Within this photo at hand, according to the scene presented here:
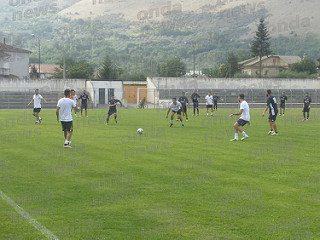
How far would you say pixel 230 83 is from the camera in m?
70.1

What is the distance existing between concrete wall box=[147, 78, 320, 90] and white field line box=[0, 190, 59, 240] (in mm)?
59081

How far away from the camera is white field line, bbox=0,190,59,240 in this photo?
6.22 meters

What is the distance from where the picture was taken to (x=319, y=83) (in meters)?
72.6

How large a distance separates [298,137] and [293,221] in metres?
13.4

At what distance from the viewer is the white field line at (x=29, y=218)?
20.4ft

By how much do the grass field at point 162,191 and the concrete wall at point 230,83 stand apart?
52.2m

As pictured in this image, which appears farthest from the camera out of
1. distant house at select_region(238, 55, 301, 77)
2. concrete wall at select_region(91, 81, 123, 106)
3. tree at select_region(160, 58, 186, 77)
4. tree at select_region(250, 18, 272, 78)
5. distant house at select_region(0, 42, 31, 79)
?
tree at select_region(160, 58, 186, 77)

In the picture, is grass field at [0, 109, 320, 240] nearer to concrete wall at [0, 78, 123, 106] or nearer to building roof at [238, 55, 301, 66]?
concrete wall at [0, 78, 123, 106]

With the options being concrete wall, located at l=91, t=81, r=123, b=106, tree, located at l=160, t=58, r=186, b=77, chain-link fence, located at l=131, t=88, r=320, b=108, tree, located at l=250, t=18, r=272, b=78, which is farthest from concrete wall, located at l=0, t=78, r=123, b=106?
tree, located at l=160, t=58, r=186, b=77

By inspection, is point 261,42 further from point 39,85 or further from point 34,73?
point 39,85

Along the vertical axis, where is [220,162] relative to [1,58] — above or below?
below

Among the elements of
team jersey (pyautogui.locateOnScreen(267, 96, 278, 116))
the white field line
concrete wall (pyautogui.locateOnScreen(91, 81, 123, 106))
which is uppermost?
concrete wall (pyautogui.locateOnScreen(91, 81, 123, 106))

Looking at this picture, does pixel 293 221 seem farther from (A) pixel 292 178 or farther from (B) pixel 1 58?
(B) pixel 1 58

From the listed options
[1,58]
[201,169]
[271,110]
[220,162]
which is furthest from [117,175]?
[1,58]
